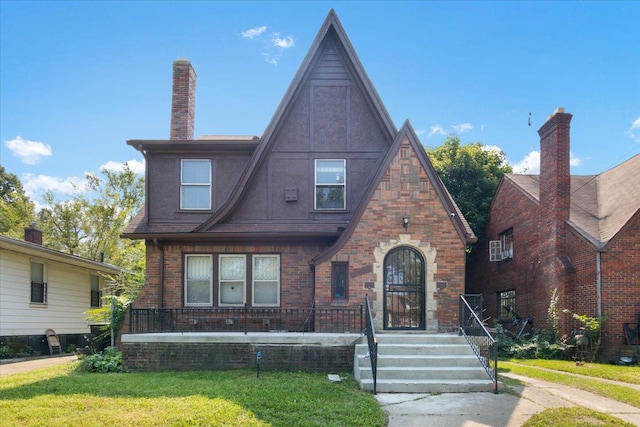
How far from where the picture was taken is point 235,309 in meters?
13.5

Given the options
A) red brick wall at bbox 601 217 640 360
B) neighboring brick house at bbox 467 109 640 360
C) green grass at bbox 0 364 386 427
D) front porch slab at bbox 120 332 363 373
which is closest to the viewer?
green grass at bbox 0 364 386 427

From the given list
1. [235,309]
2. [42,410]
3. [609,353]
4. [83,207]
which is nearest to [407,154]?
[235,309]

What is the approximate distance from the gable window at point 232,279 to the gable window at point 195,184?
1.69 metres

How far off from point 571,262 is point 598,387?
6214 millimetres

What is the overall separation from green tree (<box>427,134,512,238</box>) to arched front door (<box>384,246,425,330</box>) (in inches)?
436

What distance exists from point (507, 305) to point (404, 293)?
870 centimetres

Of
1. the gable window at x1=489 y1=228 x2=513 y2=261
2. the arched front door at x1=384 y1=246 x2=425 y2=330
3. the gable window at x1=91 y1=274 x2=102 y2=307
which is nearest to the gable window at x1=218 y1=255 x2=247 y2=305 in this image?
the arched front door at x1=384 y1=246 x2=425 y2=330

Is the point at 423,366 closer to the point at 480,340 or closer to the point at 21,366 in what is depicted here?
the point at 480,340

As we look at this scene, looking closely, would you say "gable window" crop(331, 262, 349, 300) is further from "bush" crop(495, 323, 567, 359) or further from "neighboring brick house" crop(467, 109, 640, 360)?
"neighboring brick house" crop(467, 109, 640, 360)

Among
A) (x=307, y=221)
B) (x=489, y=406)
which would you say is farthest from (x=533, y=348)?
(x=489, y=406)

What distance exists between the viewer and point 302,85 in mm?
14391

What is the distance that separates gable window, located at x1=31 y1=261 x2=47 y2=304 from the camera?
18.0 metres

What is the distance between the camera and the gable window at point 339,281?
12.4 metres

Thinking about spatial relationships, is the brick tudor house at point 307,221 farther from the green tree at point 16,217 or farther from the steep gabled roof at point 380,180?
the green tree at point 16,217
